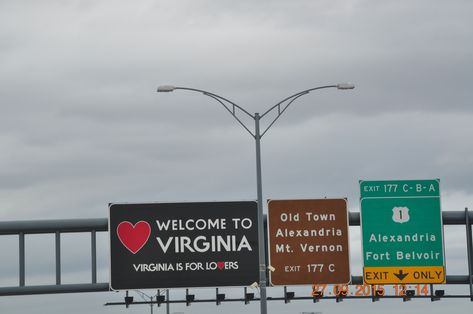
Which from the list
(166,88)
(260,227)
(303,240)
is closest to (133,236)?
(303,240)

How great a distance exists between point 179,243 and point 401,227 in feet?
26.0

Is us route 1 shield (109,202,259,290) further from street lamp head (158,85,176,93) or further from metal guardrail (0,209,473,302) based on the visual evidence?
street lamp head (158,85,176,93)

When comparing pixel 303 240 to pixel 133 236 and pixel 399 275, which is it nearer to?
pixel 399 275

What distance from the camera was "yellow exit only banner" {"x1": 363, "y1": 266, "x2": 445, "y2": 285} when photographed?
1807 inches

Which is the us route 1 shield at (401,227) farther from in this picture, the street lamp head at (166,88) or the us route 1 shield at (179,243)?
the street lamp head at (166,88)

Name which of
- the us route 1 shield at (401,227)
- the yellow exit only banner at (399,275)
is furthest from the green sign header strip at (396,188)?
the yellow exit only banner at (399,275)

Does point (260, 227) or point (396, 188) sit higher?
point (396, 188)

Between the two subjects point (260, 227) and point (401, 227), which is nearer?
point (260, 227)

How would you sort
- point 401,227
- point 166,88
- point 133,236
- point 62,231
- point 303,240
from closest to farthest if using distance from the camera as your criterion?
point 166,88
point 401,227
point 303,240
point 133,236
point 62,231

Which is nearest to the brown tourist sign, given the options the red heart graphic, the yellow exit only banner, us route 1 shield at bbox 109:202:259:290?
us route 1 shield at bbox 109:202:259:290

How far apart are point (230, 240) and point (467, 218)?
8768 mm

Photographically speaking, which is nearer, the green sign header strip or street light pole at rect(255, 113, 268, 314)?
street light pole at rect(255, 113, 268, 314)

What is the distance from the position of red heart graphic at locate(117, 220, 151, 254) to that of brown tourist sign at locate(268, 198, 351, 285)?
14.7 ft

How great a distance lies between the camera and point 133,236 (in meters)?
46.3
